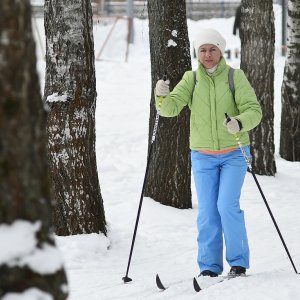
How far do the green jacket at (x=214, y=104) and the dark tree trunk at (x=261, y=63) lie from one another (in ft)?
16.5

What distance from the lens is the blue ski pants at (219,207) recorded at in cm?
509

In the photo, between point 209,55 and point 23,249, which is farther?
point 209,55

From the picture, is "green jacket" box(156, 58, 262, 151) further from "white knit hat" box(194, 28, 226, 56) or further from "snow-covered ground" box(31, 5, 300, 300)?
"snow-covered ground" box(31, 5, 300, 300)

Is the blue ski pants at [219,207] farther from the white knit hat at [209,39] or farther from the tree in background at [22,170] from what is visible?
the tree in background at [22,170]

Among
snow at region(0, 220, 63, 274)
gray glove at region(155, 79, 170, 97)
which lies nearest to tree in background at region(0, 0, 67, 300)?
snow at region(0, 220, 63, 274)

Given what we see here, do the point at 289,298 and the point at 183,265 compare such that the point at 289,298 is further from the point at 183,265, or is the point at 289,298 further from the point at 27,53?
the point at 27,53

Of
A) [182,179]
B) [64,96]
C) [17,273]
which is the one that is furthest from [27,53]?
[182,179]

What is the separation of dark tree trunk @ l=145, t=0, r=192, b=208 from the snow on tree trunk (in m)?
1.51

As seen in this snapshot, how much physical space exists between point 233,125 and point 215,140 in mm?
314

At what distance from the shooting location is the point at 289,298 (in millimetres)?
4488

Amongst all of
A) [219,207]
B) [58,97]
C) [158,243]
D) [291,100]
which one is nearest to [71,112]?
[58,97]

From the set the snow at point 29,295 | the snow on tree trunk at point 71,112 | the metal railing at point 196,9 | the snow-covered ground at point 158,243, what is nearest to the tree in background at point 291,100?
the snow-covered ground at point 158,243

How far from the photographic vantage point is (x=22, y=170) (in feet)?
7.11

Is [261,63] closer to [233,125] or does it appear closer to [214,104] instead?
[214,104]
